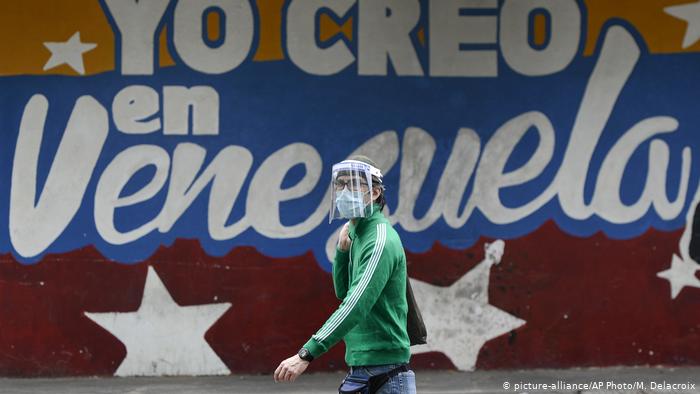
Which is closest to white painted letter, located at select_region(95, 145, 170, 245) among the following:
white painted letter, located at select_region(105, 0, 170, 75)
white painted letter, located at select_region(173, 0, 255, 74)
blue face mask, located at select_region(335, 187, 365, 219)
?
white painted letter, located at select_region(105, 0, 170, 75)

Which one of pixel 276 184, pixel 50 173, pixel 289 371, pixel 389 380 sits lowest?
pixel 389 380

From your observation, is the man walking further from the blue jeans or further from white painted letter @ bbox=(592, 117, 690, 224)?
white painted letter @ bbox=(592, 117, 690, 224)

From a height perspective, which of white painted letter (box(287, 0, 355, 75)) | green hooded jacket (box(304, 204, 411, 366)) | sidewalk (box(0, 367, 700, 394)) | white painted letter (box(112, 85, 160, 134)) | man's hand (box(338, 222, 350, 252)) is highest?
white painted letter (box(287, 0, 355, 75))

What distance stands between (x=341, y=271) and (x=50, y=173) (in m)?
3.91

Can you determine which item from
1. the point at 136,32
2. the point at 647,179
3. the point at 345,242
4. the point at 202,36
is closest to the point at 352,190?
the point at 345,242

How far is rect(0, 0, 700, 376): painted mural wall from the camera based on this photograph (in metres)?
8.08

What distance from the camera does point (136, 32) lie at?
8.06m

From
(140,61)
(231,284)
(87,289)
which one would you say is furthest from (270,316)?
(140,61)

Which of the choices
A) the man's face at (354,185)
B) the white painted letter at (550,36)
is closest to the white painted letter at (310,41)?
the white painted letter at (550,36)

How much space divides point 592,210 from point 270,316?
2.79 meters

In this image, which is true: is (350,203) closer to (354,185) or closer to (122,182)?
(354,185)

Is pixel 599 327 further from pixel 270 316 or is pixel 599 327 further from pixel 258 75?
pixel 258 75

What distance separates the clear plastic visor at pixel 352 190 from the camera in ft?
15.3

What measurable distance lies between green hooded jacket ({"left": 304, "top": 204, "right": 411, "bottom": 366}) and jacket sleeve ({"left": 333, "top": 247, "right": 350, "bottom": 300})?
16 cm
